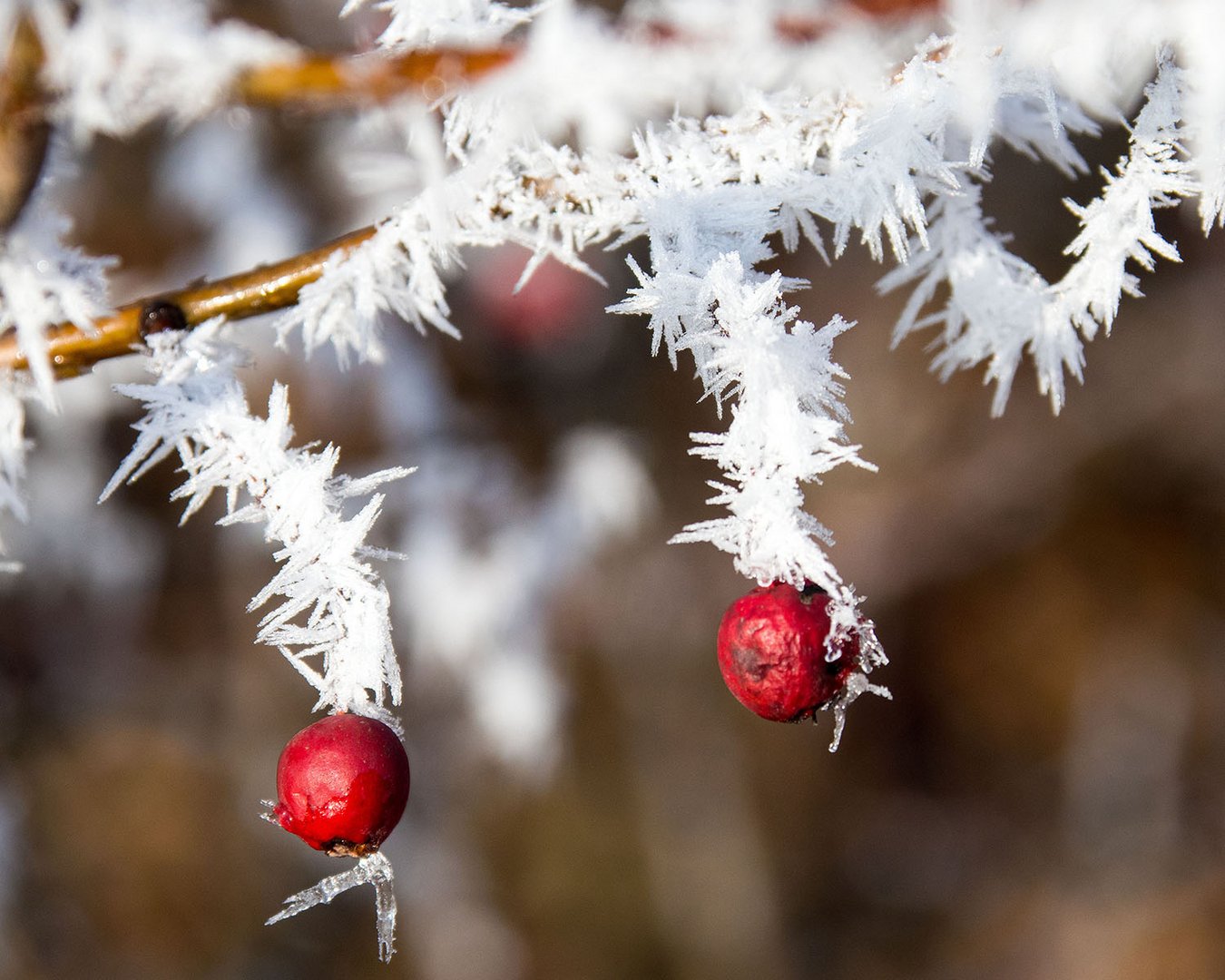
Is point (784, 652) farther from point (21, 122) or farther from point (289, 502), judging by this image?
point (21, 122)

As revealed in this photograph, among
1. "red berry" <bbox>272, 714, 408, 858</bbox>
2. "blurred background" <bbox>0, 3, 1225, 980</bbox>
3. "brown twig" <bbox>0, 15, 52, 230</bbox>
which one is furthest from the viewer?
"blurred background" <bbox>0, 3, 1225, 980</bbox>

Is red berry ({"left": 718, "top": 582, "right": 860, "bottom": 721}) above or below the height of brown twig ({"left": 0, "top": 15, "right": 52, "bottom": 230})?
below

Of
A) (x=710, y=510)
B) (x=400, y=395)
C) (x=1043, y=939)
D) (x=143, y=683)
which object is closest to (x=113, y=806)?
(x=143, y=683)

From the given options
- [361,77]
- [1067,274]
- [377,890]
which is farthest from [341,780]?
[1067,274]

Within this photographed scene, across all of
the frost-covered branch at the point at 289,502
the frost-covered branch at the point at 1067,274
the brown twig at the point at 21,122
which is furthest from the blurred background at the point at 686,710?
the brown twig at the point at 21,122

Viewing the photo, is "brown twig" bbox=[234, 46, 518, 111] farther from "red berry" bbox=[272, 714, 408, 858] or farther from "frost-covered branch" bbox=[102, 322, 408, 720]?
"red berry" bbox=[272, 714, 408, 858]

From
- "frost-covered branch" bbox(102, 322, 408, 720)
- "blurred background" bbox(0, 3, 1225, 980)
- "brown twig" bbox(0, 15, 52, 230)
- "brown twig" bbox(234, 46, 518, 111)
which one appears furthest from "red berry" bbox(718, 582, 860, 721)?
"blurred background" bbox(0, 3, 1225, 980)

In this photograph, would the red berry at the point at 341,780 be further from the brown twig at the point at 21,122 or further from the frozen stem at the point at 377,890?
the brown twig at the point at 21,122
